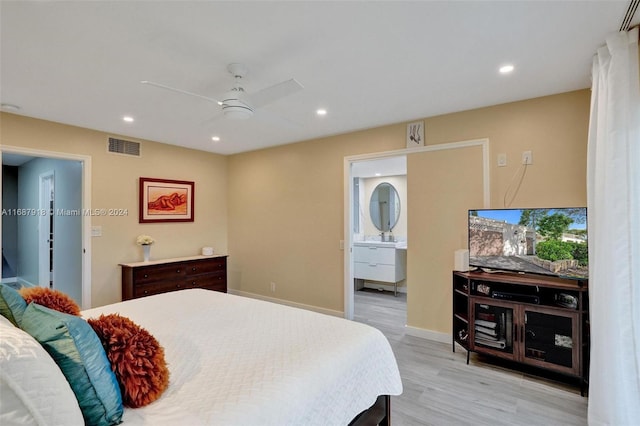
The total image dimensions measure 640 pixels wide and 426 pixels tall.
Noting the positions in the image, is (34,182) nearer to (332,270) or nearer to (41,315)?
(332,270)

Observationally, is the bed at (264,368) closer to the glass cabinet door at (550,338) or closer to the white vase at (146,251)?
the glass cabinet door at (550,338)

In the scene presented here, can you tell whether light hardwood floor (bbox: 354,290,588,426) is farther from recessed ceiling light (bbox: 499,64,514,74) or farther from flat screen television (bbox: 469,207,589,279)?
recessed ceiling light (bbox: 499,64,514,74)

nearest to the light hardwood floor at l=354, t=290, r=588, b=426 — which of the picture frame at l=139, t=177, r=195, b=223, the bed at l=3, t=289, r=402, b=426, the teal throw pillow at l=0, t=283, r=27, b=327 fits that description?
the bed at l=3, t=289, r=402, b=426

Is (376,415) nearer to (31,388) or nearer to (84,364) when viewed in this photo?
(84,364)

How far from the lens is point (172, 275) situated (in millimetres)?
4277

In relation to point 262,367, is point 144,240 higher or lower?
higher

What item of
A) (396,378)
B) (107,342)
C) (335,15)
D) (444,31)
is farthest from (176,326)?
(444,31)

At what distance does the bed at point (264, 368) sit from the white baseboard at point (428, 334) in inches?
71.1

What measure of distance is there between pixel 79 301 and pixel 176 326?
10.1 ft

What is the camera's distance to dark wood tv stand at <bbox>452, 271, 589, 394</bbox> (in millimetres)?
2428

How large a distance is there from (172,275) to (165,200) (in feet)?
3.78

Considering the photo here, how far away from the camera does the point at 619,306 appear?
6.14 ft

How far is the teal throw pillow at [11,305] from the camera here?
4.17 ft

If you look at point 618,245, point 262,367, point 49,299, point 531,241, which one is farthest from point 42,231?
point 618,245
